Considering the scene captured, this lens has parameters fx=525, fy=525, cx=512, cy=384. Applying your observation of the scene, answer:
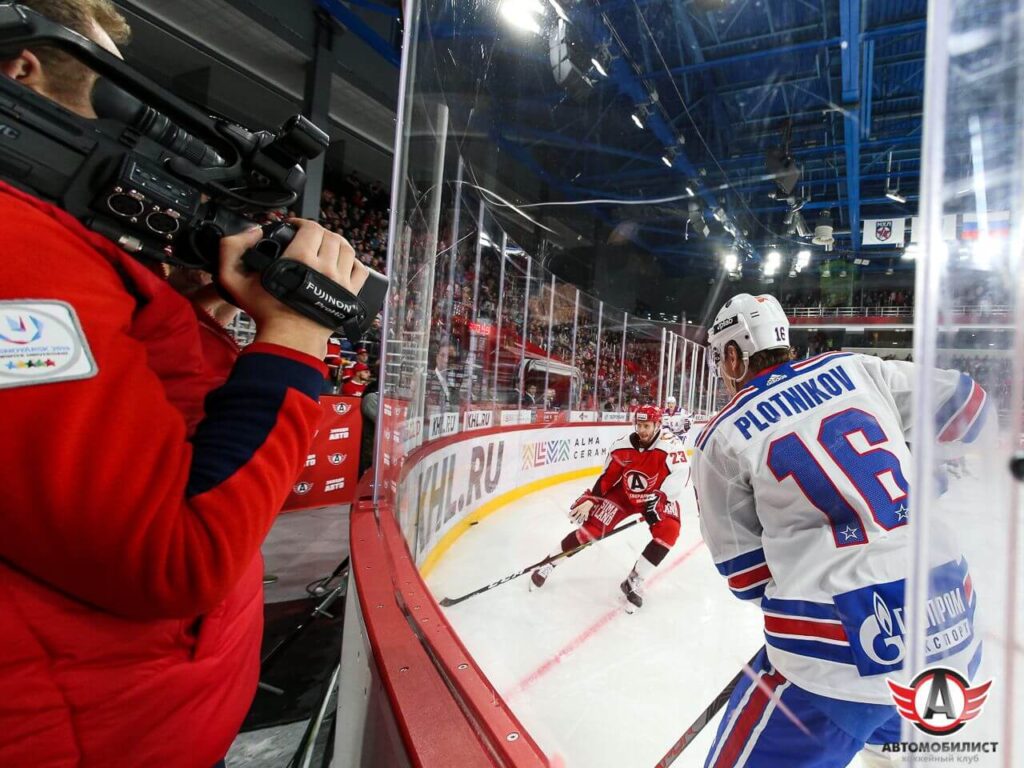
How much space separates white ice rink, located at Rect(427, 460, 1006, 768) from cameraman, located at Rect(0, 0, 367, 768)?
1.52 feet

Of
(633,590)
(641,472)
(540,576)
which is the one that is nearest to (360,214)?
(641,472)

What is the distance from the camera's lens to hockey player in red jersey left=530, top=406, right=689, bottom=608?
230 centimetres

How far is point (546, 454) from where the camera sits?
127 inches

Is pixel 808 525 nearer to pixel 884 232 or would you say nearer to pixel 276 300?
pixel 884 232

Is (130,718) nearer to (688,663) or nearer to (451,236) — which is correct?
(688,663)

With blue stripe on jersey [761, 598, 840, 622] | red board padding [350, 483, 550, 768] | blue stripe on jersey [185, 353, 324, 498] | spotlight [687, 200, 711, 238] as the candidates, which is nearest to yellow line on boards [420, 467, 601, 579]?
red board padding [350, 483, 550, 768]

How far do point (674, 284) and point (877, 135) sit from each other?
1.62ft

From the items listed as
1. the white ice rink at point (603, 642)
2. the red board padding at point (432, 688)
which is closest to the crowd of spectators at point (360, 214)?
the white ice rink at point (603, 642)

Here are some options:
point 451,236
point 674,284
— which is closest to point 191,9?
point 451,236

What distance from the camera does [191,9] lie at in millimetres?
5070

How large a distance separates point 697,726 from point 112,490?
1.24 m

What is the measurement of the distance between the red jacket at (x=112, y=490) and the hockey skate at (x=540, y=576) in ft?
5.39

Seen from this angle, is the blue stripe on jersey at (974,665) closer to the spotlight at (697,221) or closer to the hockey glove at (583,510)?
the spotlight at (697,221)

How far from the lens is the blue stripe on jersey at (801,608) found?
0.79 m
